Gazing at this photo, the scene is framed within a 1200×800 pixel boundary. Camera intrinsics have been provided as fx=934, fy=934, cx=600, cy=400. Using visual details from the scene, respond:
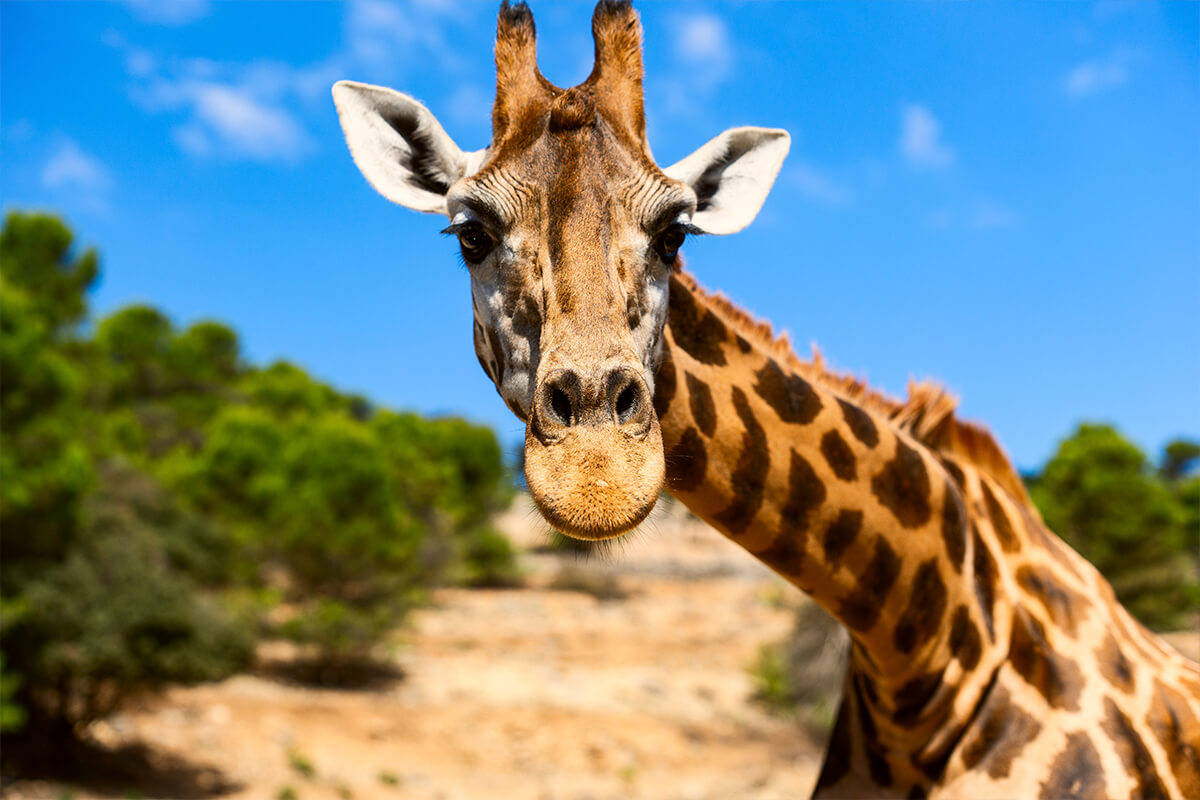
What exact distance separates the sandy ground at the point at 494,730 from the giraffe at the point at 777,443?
7.13 metres

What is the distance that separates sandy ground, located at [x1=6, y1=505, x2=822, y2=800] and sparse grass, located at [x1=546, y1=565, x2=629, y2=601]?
8.12 metres

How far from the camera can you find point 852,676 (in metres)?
3.69

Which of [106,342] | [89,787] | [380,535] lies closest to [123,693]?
[89,787]

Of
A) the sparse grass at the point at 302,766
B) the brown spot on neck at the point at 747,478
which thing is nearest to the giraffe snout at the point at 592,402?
the brown spot on neck at the point at 747,478

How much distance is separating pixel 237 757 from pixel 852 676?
16.1 meters

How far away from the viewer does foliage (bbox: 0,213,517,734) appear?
1469cm

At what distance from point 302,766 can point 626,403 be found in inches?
639

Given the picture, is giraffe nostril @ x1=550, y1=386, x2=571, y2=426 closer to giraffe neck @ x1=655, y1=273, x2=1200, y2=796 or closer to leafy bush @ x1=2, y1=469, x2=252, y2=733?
A: giraffe neck @ x1=655, y1=273, x2=1200, y2=796

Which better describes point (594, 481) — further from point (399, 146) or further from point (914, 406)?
point (914, 406)

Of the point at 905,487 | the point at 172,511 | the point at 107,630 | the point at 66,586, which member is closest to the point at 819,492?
the point at 905,487

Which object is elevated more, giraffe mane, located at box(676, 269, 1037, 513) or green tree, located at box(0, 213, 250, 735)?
green tree, located at box(0, 213, 250, 735)

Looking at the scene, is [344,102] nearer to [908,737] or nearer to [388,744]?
[908,737]

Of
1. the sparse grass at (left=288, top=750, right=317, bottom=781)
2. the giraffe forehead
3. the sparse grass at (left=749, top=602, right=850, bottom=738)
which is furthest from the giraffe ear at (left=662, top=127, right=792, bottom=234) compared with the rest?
the sparse grass at (left=749, top=602, right=850, bottom=738)

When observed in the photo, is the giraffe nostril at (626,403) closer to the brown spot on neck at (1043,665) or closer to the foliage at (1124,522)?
the brown spot on neck at (1043,665)
